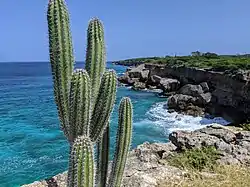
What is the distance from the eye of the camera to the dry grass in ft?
18.6

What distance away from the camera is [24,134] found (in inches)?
716

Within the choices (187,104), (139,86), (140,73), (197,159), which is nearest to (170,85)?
(139,86)

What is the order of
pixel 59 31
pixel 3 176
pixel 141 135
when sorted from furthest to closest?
1. pixel 141 135
2. pixel 3 176
3. pixel 59 31

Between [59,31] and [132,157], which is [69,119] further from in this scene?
[132,157]

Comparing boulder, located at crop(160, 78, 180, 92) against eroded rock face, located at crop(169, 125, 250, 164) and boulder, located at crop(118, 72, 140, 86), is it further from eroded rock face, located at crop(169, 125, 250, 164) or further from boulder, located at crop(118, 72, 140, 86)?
eroded rock face, located at crop(169, 125, 250, 164)

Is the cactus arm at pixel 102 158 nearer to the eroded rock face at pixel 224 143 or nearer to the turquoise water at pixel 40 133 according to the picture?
the eroded rock face at pixel 224 143

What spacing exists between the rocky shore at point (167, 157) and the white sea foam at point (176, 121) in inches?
433

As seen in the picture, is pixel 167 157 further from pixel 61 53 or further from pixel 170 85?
pixel 170 85

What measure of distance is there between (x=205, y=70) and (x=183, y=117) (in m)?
9.89

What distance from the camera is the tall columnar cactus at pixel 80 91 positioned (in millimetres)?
3461

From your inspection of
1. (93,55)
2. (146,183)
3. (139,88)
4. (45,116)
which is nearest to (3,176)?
(146,183)

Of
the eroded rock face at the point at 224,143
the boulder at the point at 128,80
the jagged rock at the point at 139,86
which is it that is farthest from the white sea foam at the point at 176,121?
the boulder at the point at 128,80

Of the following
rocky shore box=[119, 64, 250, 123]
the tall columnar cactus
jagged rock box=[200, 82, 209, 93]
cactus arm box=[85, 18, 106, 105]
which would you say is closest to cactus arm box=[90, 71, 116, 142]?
the tall columnar cactus

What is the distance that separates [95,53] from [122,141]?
1243 mm
